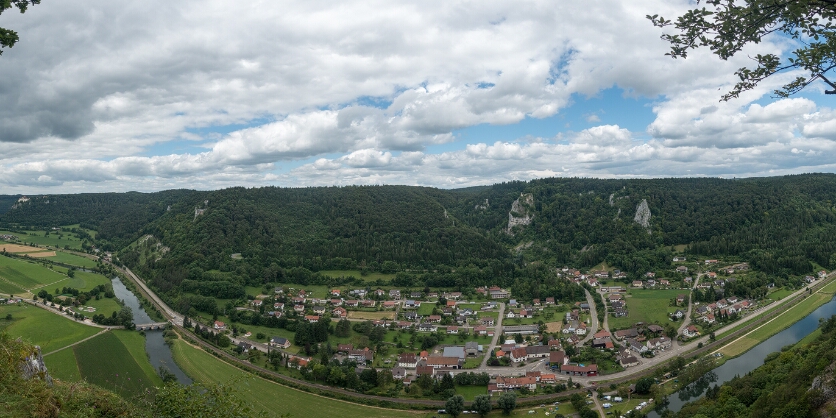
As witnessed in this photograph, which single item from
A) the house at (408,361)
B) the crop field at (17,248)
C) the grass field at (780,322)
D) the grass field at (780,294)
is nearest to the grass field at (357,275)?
the house at (408,361)

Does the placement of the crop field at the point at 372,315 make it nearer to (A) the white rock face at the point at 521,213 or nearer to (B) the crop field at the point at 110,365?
(B) the crop field at the point at 110,365

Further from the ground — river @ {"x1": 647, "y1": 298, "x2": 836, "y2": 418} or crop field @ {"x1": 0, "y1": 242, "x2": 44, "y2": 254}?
crop field @ {"x1": 0, "y1": 242, "x2": 44, "y2": 254}

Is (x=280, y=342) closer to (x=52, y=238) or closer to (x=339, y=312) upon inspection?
(x=339, y=312)

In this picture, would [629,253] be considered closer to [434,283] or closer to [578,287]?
[578,287]

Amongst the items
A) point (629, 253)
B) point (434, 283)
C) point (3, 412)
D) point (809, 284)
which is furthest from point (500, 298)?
point (3, 412)

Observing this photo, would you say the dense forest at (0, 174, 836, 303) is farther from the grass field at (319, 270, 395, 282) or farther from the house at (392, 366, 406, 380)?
the house at (392, 366, 406, 380)

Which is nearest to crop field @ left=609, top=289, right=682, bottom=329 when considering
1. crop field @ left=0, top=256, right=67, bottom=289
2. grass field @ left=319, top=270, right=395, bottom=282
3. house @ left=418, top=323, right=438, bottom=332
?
house @ left=418, top=323, right=438, bottom=332
